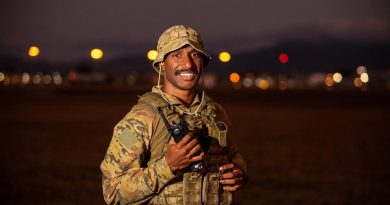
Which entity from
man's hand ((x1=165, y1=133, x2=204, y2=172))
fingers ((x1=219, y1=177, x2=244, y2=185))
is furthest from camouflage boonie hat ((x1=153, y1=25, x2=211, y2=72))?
fingers ((x1=219, y1=177, x2=244, y2=185))

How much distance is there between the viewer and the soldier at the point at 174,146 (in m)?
2.62

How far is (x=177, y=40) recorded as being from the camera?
295 centimetres

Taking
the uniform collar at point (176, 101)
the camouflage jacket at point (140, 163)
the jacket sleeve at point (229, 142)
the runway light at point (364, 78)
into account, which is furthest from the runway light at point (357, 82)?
the camouflage jacket at point (140, 163)

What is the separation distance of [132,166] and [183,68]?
64 cm

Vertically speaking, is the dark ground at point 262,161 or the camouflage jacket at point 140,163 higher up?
the camouflage jacket at point 140,163

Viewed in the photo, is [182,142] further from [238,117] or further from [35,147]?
[238,117]

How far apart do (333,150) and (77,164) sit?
6.70 m

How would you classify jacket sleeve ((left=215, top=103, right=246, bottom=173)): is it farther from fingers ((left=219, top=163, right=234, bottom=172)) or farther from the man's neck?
fingers ((left=219, top=163, right=234, bottom=172))

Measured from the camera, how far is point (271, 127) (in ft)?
62.6

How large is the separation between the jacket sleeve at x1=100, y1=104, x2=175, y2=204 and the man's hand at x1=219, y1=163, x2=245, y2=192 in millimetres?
369

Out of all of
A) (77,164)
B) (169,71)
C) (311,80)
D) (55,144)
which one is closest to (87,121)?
(55,144)

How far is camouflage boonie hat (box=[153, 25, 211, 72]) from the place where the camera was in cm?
292

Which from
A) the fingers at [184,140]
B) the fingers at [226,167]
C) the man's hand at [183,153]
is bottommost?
the fingers at [226,167]

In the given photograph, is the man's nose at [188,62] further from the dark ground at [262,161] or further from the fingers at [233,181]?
the dark ground at [262,161]
